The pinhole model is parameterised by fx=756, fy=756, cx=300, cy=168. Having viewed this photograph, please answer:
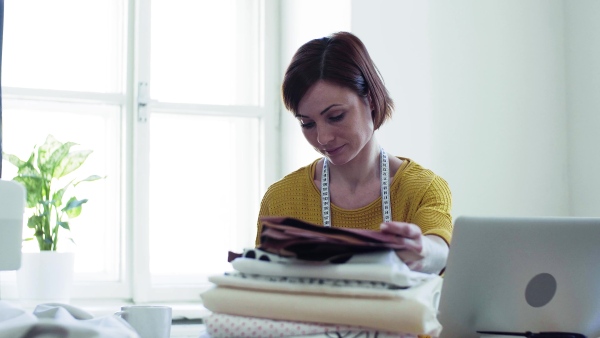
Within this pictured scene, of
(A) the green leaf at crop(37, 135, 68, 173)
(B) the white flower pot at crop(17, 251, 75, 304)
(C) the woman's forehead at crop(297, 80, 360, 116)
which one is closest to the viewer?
(C) the woman's forehead at crop(297, 80, 360, 116)

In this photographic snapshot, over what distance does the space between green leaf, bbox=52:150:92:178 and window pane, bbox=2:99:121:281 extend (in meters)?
0.17

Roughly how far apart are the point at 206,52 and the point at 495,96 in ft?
4.10

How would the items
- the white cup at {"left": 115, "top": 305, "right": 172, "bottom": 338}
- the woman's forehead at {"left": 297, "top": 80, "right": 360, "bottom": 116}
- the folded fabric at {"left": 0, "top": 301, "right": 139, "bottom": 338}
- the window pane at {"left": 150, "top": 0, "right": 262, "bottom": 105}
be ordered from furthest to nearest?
the window pane at {"left": 150, "top": 0, "right": 262, "bottom": 105}, the woman's forehead at {"left": 297, "top": 80, "right": 360, "bottom": 116}, the white cup at {"left": 115, "top": 305, "right": 172, "bottom": 338}, the folded fabric at {"left": 0, "top": 301, "right": 139, "bottom": 338}

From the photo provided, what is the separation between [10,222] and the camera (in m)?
1.09

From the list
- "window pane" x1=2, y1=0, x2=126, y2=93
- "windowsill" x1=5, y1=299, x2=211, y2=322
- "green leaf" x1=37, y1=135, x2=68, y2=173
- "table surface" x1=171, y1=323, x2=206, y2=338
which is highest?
"window pane" x1=2, y1=0, x2=126, y2=93

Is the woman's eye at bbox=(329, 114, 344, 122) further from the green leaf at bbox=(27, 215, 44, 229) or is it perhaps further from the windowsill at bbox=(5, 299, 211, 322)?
the green leaf at bbox=(27, 215, 44, 229)

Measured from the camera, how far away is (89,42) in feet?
10.2

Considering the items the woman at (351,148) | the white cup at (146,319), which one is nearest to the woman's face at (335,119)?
the woman at (351,148)

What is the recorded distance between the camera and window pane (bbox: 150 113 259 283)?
3168 millimetres

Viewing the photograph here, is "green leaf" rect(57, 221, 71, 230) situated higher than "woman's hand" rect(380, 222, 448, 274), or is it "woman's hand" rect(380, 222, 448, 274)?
"woman's hand" rect(380, 222, 448, 274)

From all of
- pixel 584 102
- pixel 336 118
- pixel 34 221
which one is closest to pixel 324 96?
pixel 336 118

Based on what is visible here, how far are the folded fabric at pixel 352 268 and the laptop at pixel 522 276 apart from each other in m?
0.20

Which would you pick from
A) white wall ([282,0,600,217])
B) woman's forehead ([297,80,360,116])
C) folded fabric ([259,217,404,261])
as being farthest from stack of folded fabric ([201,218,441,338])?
white wall ([282,0,600,217])

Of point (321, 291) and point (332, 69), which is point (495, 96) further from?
point (321, 291)
